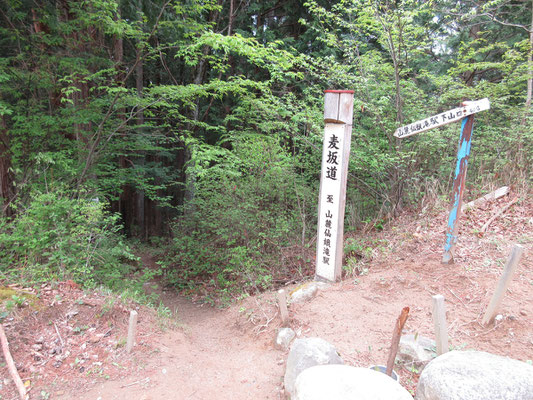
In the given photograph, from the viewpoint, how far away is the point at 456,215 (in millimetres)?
4305

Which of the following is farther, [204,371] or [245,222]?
[245,222]

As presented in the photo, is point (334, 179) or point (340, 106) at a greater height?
point (340, 106)

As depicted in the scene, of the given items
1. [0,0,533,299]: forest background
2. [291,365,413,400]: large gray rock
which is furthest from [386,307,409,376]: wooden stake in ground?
[0,0,533,299]: forest background

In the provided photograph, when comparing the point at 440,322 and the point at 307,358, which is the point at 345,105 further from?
the point at 307,358

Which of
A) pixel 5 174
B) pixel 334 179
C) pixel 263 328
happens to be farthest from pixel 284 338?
pixel 5 174

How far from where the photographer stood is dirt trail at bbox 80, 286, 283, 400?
3061 mm

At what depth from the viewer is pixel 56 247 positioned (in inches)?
179

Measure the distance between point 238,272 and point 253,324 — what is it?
5.49 ft

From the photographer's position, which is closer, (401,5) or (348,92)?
(348,92)

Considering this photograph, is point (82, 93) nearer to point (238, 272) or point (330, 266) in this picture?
point (238, 272)

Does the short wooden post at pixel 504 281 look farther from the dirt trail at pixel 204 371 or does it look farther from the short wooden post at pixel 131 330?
the short wooden post at pixel 131 330

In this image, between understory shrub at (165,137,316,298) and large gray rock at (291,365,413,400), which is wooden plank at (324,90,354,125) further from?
large gray rock at (291,365,413,400)

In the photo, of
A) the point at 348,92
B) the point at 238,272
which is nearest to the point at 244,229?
the point at 238,272

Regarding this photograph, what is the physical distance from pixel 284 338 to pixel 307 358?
948mm
